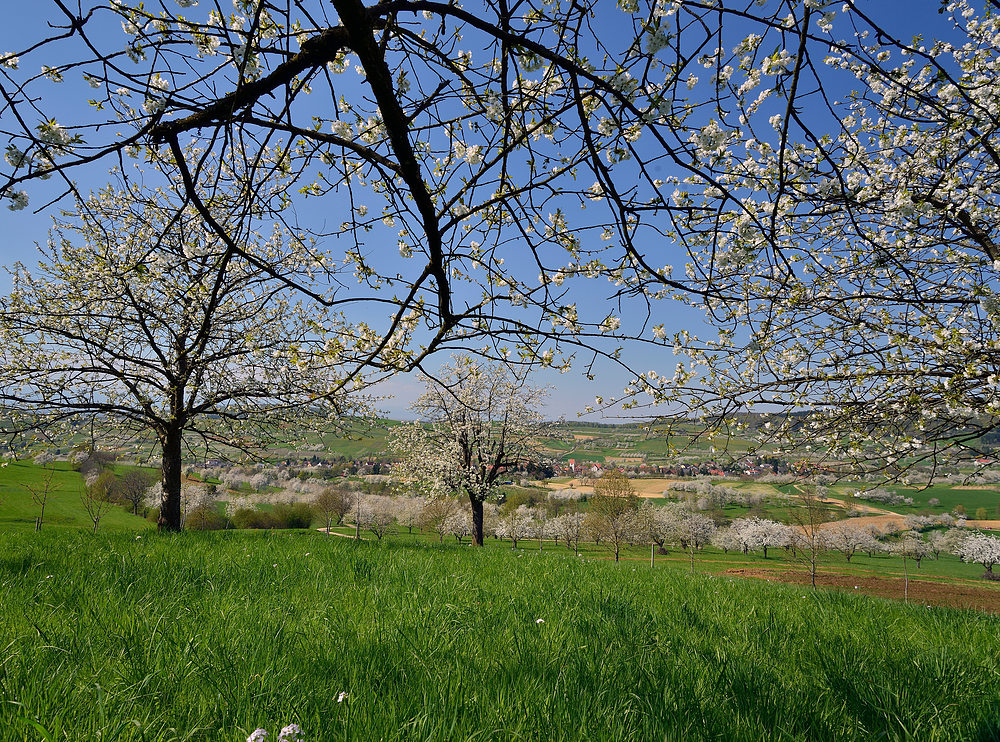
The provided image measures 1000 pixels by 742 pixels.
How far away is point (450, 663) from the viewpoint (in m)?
2.15

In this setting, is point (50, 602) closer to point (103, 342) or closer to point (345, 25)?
point (345, 25)

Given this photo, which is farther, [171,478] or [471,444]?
[471,444]

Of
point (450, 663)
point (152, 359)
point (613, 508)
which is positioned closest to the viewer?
point (450, 663)

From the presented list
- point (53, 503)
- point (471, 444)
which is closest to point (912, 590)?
point (471, 444)

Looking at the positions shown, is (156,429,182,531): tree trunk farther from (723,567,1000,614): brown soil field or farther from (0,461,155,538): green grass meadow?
(0,461,155,538): green grass meadow

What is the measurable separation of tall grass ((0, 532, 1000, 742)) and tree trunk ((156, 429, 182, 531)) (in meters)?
7.31

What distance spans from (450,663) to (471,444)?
79.2 ft

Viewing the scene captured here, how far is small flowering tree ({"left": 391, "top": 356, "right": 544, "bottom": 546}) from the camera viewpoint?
79.8ft

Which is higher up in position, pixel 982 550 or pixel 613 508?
pixel 613 508

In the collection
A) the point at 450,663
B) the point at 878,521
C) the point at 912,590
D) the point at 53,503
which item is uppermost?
the point at 450,663

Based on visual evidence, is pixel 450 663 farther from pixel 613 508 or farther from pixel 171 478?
pixel 613 508

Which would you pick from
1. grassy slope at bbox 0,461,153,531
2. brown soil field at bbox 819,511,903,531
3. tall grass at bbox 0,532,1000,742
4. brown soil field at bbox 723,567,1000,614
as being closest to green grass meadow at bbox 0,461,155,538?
grassy slope at bbox 0,461,153,531

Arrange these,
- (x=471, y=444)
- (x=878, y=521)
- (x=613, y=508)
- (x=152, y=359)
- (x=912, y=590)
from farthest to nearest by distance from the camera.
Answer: (x=878, y=521), (x=613, y=508), (x=912, y=590), (x=471, y=444), (x=152, y=359)

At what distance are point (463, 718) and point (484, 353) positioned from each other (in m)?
1.56
